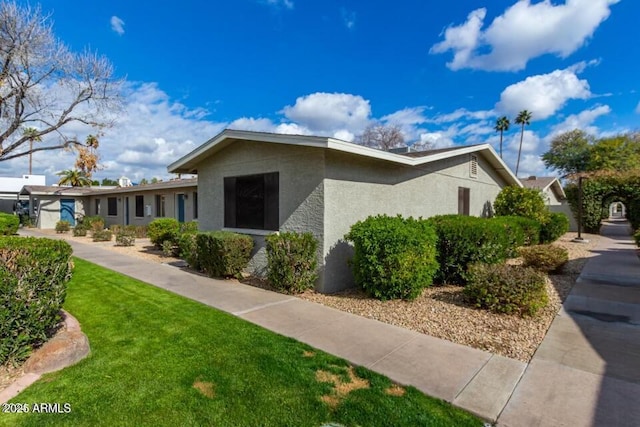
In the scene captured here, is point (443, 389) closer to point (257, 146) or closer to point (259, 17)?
point (257, 146)

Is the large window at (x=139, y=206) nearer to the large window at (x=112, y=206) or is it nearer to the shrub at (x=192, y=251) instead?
the large window at (x=112, y=206)

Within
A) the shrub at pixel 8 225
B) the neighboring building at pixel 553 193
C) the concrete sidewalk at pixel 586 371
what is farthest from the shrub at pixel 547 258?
the shrub at pixel 8 225

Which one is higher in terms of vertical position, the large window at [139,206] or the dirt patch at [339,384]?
the large window at [139,206]

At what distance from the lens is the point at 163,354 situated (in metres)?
3.91

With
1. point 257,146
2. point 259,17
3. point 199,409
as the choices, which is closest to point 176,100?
point 259,17

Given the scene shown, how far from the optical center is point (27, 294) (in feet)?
11.7

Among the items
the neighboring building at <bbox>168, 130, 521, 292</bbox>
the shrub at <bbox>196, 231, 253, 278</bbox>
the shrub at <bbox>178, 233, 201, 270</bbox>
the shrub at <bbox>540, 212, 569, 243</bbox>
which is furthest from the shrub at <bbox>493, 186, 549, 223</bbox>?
→ the shrub at <bbox>178, 233, 201, 270</bbox>

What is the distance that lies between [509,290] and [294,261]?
158 inches

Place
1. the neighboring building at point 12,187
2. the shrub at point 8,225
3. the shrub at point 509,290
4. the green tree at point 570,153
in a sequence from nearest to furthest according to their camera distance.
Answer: the shrub at point 509,290 < the shrub at point 8,225 < the neighboring building at point 12,187 < the green tree at point 570,153

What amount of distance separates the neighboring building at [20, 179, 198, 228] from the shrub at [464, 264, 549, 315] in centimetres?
1432

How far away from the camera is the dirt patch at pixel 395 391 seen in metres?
3.17

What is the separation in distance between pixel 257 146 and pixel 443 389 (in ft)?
22.8

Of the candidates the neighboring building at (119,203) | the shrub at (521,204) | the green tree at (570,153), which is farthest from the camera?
the green tree at (570,153)

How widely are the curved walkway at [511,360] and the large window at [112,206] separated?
2115cm
